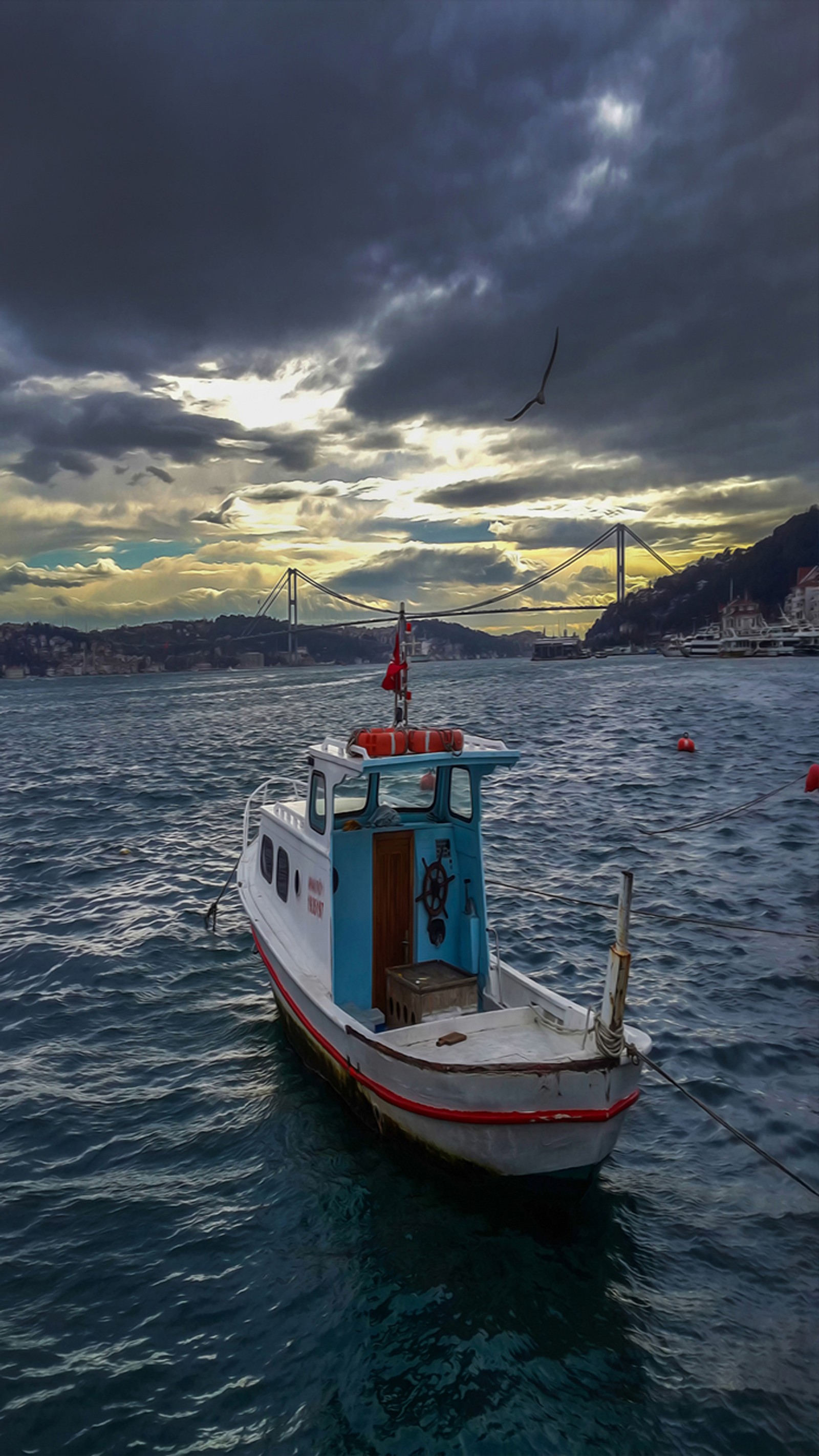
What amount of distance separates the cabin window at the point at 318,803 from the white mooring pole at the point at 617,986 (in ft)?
13.7

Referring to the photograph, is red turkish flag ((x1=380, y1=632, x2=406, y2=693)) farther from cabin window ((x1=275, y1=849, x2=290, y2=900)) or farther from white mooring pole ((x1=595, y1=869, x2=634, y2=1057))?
white mooring pole ((x1=595, y1=869, x2=634, y2=1057))

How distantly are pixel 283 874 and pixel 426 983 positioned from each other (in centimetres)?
348

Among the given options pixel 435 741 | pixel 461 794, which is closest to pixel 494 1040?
pixel 461 794

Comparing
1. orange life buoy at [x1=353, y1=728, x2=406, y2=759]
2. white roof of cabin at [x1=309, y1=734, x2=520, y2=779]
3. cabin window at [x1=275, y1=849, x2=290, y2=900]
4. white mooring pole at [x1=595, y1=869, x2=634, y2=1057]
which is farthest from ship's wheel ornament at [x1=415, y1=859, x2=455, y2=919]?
white mooring pole at [x1=595, y1=869, x2=634, y2=1057]

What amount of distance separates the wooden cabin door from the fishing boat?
20 mm

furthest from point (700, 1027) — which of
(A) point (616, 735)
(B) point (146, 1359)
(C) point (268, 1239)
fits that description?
(A) point (616, 735)

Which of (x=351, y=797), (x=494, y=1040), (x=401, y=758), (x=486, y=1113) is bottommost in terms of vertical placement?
(x=486, y=1113)

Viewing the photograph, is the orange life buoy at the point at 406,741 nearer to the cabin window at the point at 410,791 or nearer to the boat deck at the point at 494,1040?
the cabin window at the point at 410,791

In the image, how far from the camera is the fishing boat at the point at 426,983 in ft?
23.8

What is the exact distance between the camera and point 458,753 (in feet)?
31.8

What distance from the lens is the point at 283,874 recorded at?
1223 cm

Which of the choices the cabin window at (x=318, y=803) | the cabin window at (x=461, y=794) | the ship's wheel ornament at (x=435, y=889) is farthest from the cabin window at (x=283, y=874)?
the cabin window at (x=461, y=794)

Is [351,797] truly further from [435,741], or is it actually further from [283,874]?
[283,874]

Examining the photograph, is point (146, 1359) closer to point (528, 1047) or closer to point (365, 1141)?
point (365, 1141)
